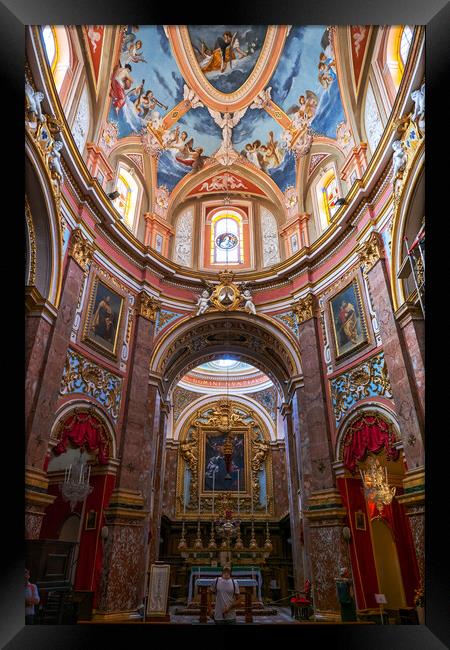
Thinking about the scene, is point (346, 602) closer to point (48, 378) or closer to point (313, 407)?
point (313, 407)

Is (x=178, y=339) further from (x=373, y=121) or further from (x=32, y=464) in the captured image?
(x=373, y=121)

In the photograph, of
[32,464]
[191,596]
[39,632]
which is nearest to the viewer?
[39,632]

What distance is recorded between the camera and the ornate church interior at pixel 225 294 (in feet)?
31.7

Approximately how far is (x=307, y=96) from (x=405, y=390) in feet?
37.1

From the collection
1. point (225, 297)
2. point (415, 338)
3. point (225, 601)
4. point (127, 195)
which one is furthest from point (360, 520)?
point (127, 195)

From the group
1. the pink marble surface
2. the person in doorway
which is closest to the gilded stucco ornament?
the pink marble surface

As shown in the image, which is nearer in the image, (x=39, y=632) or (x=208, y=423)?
(x=39, y=632)

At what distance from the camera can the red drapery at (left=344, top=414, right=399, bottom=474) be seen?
1055 centimetres

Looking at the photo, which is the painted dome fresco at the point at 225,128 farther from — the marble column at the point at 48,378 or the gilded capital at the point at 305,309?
the marble column at the point at 48,378

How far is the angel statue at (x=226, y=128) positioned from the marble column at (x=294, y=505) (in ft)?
34.8

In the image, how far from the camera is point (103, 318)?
41.9 ft

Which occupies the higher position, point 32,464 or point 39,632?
point 32,464
